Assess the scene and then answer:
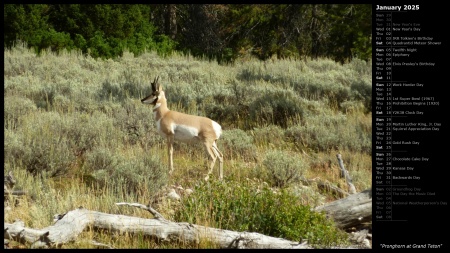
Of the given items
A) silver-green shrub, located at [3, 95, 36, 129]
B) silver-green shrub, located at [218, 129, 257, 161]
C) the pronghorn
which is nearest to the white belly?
the pronghorn

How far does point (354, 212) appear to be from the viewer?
20.5 ft

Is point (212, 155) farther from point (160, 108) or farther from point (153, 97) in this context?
point (153, 97)

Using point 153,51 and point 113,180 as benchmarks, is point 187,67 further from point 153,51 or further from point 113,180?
point 113,180

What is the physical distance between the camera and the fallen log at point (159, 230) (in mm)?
5434

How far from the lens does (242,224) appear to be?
20.0ft

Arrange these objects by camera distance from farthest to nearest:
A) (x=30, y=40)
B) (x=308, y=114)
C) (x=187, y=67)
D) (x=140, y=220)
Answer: (x=30, y=40) → (x=187, y=67) → (x=308, y=114) → (x=140, y=220)

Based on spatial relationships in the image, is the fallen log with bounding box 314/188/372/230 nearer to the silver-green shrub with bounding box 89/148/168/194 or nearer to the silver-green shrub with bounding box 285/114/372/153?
the silver-green shrub with bounding box 89/148/168/194

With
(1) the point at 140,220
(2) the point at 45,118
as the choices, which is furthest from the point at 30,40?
(1) the point at 140,220

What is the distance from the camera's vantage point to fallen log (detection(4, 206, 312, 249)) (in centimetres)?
543

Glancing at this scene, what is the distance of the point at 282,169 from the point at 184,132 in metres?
1.62

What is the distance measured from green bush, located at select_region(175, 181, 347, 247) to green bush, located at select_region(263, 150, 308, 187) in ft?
6.46

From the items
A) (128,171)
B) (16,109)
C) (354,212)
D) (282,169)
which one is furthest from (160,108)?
(16,109)

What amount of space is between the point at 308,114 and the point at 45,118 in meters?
5.93

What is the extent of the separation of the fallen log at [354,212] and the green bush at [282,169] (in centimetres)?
208
